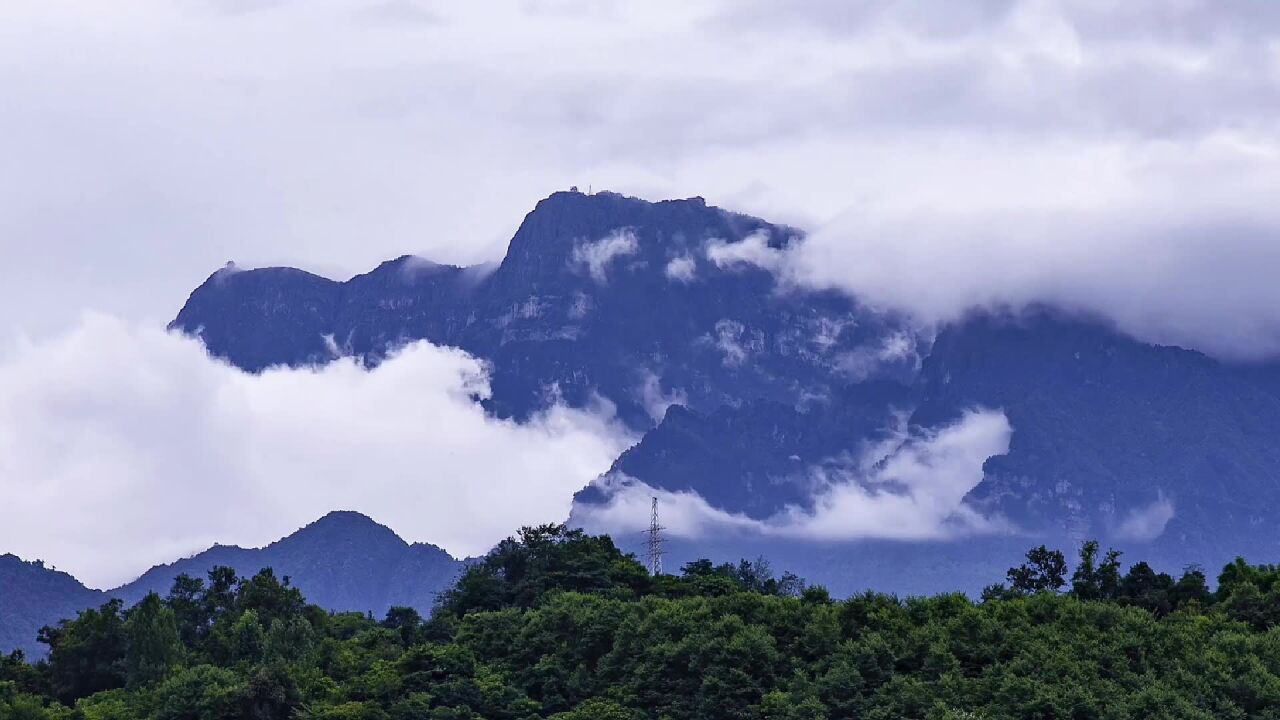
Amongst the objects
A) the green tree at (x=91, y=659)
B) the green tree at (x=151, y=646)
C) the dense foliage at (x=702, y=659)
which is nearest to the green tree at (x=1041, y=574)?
the dense foliage at (x=702, y=659)

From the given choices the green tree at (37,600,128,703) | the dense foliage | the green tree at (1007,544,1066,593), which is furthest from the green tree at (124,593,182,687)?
the green tree at (1007,544,1066,593)

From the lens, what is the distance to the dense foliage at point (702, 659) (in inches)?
3974

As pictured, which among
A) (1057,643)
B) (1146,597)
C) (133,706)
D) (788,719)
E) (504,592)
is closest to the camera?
(788,719)

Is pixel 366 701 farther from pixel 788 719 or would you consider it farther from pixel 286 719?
pixel 788 719

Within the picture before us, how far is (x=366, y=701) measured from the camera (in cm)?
11194

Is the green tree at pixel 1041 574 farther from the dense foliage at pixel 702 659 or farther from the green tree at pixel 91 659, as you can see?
the green tree at pixel 91 659

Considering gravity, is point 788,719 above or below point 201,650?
below

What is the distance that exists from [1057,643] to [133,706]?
53.9 metres

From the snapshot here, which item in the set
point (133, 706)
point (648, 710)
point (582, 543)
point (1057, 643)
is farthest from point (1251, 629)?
point (133, 706)

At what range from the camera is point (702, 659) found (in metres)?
108

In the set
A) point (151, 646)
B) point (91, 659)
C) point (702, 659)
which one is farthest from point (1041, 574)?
point (91, 659)

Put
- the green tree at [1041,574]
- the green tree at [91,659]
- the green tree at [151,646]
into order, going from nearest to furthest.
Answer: the green tree at [151,646], the green tree at [91,659], the green tree at [1041,574]

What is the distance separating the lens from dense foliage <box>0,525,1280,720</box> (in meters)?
Result: 101

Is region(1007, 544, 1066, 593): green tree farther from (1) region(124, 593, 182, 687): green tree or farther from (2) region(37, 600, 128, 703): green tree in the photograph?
(2) region(37, 600, 128, 703): green tree
